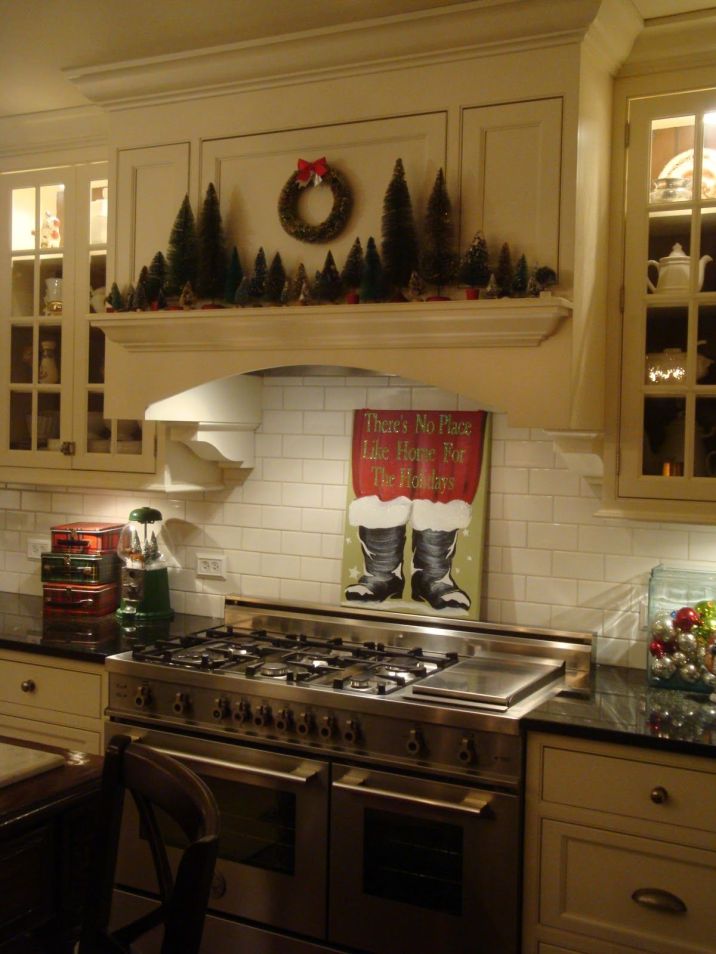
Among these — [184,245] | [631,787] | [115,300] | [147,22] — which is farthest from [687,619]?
[147,22]

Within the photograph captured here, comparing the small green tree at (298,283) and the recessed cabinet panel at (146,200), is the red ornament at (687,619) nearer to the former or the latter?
the small green tree at (298,283)

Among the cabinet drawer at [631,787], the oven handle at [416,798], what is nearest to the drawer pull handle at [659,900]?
the cabinet drawer at [631,787]

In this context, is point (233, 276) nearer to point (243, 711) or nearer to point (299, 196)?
point (299, 196)

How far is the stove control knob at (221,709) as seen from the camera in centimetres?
276

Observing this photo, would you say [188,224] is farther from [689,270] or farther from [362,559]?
[689,270]

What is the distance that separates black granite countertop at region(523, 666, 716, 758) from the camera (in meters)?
2.29

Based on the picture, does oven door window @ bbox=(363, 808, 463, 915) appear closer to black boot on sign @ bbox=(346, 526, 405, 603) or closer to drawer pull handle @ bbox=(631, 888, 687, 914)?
drawer pull handle @ bbox=(631, 888, 687, 914)

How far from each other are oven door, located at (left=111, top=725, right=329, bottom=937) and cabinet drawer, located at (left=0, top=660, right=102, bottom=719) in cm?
40

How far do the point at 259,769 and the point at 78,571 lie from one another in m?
1.25

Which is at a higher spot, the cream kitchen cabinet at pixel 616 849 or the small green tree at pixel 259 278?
the small green tree at pixel 259 278

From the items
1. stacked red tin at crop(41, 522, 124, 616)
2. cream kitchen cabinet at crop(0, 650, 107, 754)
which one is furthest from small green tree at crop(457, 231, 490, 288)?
stacked red tin at crop(41, 522, 124, 616)

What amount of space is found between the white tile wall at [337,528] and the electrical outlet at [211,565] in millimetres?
26

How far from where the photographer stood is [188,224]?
2953 mm

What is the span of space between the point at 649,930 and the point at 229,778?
112cm
